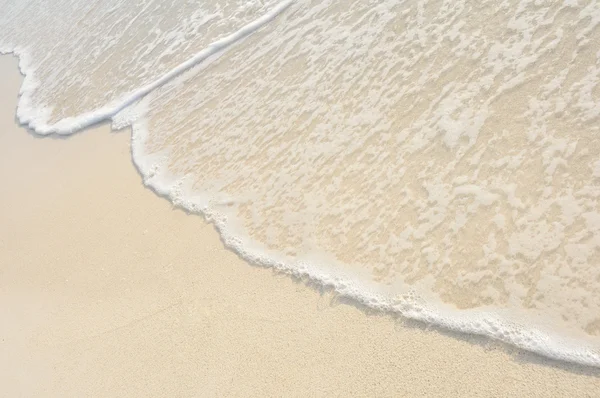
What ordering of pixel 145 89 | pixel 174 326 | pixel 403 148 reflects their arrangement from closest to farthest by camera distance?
pixel 174 326, pixel 403 148, pixel 145 89

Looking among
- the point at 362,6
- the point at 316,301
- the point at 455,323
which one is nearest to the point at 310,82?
the point at 362,6

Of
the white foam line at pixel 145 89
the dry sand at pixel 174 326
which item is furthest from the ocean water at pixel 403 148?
the dry sand at pixel 174 326

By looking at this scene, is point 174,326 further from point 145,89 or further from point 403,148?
point 145,89

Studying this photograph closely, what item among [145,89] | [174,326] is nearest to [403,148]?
[174,326]

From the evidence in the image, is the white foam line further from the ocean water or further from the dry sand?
the dry sand

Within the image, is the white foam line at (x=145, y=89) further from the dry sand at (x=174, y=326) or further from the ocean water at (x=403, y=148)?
the dry sand at (x=174, y=326)

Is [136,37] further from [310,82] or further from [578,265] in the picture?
[578,265]
